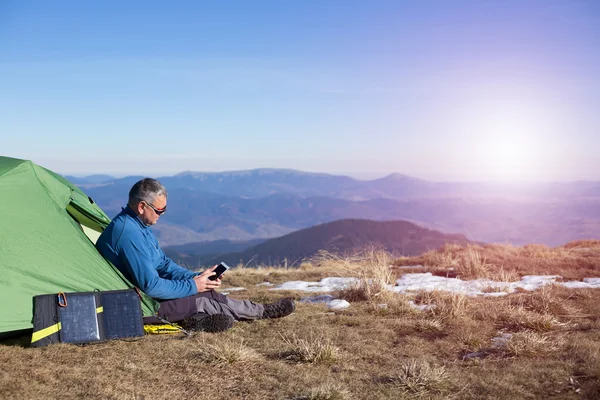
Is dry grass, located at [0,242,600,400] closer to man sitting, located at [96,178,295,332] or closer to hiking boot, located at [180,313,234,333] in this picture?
hiking boot, located at [180,313,234,333]

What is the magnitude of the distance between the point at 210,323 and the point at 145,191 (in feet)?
5.75

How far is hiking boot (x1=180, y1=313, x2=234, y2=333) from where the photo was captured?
642 cm

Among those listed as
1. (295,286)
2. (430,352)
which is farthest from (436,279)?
(430,352)

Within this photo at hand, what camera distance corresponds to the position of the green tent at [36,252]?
5828mm

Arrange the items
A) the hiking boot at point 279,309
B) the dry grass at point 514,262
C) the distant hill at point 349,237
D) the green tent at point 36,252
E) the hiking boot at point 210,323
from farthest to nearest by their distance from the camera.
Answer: the distant hill at point 349,237 < the dry grass at point 514,262 < the hiking boot at point 279,309 < the hiking boot at point 210,323 < the green tent at point 36,252

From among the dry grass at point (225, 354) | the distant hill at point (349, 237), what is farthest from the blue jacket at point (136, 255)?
the distant hill at point (349, 237)

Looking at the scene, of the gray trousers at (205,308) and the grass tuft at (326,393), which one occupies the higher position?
the gray trousers at (205,308)

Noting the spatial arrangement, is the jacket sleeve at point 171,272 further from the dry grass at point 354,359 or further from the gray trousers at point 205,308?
the dry grass at point 354,359

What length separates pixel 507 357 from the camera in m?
5.53

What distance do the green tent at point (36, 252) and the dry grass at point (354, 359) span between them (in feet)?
1.72

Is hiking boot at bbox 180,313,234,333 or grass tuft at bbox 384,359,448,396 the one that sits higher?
hiking boot at bbox 180,313,234,333

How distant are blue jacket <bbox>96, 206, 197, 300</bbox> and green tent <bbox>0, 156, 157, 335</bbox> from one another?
12 cm

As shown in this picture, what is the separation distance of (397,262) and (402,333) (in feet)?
24.2

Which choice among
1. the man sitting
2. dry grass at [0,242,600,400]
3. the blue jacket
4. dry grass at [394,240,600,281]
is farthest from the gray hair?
dry grass at [394,240,600,281]
